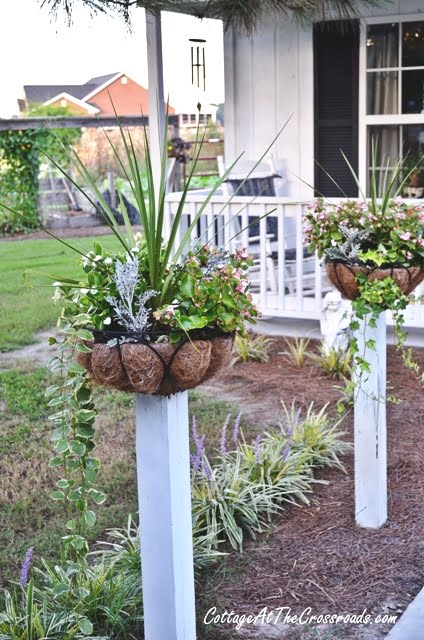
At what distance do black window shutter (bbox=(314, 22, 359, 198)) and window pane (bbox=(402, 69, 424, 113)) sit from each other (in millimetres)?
412

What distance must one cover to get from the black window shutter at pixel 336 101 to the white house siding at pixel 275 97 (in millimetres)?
70

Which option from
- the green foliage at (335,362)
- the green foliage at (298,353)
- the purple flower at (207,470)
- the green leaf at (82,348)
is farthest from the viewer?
the green foliage at (298,353)

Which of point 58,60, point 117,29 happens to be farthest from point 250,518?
point 58,60

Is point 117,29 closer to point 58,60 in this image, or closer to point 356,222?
point 356,222

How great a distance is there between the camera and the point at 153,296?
281cm

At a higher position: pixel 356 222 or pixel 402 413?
pixel 356 222

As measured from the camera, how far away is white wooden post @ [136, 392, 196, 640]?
9.26 feet

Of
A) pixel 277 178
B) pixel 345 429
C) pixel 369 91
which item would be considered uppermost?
pixel 369 91

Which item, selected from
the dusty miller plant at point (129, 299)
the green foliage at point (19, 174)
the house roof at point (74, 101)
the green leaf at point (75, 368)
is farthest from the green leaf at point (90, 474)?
the house roof at point (74, 101)

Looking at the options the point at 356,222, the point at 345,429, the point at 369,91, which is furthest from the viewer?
the point at 369,91

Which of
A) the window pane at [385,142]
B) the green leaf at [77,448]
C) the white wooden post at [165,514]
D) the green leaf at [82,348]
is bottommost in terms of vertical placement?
the white wooden post at [165,514]

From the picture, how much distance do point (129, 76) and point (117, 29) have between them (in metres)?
11.2

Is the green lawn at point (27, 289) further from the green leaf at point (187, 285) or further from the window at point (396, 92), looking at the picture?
the green leaf at point (187, 285)

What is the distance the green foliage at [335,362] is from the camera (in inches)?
261
